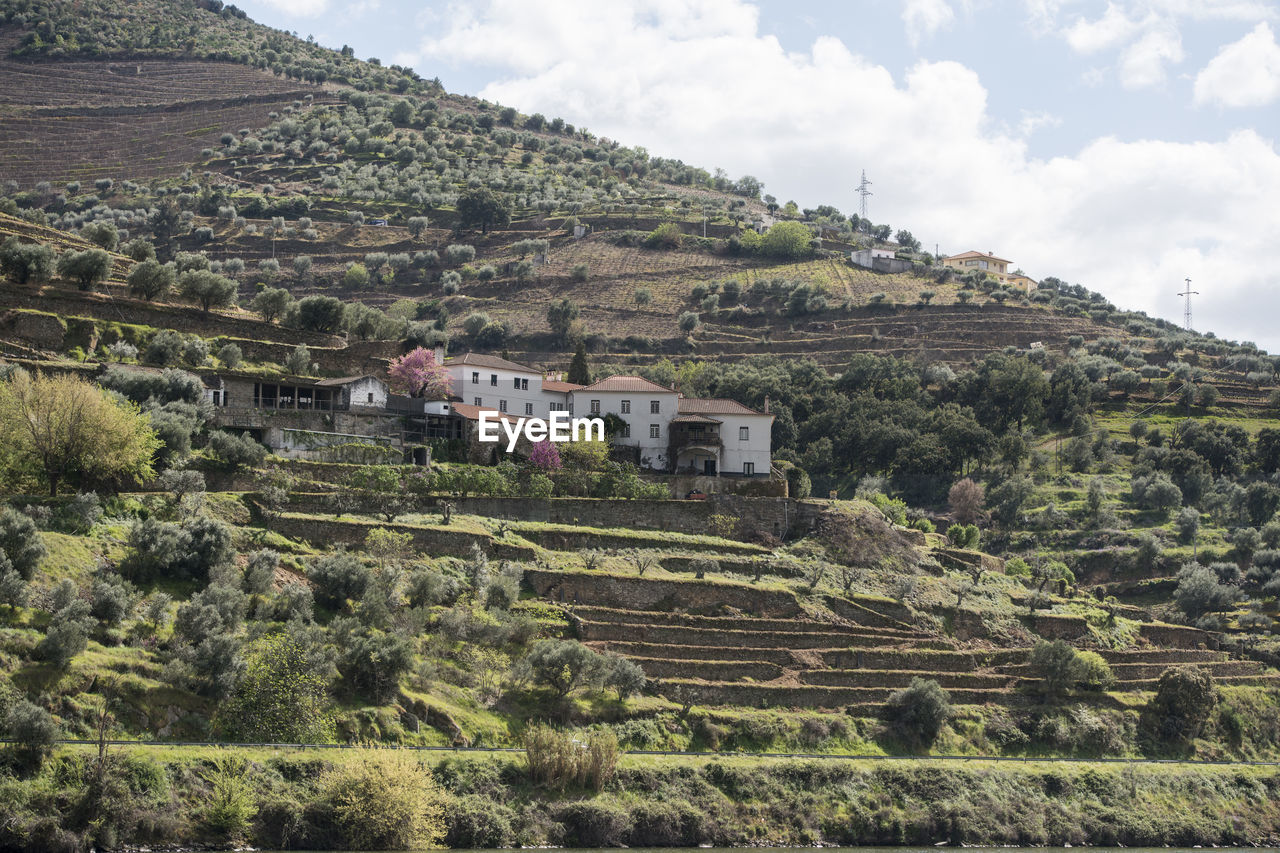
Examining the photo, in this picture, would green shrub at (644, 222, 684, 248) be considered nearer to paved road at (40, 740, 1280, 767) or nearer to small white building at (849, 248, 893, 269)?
small white building at (849, 248, 893, 269)

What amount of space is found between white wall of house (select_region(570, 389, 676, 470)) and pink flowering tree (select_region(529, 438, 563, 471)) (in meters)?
6.96

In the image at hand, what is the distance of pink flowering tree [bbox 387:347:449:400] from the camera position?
71938 mm

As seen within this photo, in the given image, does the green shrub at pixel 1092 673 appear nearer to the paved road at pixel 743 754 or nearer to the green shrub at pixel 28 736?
the paved road at pixel 743 754

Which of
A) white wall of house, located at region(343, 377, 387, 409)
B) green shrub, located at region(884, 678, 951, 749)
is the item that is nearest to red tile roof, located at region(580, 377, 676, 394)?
white wall of house, located at region(343, 377, 387, 409)

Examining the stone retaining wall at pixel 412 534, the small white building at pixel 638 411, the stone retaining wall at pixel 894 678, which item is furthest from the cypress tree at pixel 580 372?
the stone retaining wall at pixel 894 678

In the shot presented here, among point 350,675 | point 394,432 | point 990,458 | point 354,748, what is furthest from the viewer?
point 990,458

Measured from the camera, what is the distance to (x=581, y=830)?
141 feet

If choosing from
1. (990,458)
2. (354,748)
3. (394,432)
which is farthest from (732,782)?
(990,458)

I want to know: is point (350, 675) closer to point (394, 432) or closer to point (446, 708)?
point (446, 708)

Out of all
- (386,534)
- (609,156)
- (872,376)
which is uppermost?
(609,156)

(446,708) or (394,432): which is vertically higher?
(394,432)

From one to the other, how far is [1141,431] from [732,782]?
6461cm

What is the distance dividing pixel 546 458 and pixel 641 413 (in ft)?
29.0

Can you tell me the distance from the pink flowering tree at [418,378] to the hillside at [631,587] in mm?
1907
